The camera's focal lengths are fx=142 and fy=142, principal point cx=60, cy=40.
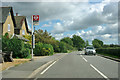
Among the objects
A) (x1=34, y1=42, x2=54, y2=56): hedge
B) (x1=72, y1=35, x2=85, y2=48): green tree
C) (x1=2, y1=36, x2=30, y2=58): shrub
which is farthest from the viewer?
(x1=72, y1=35, x2=85, y2=48): green tree

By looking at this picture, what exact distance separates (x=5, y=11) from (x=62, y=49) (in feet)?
75.0

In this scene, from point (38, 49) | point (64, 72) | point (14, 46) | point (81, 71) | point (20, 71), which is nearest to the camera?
point (20, 71)

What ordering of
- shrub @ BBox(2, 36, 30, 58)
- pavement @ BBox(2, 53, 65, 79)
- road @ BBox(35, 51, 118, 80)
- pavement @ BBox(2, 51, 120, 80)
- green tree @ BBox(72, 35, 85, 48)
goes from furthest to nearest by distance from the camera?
green tree @ BBox(72, 35, 85, 48) < shrub @ BBox(2, 36, 30, 58) < road @ BBox(35, 51, 118, 80) < pavement @ BBox(2, 51, 120, 80) < pavement @ BBox(2, 53, 65, 79)

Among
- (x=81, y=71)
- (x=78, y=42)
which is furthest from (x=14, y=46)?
(x=78, y=42)

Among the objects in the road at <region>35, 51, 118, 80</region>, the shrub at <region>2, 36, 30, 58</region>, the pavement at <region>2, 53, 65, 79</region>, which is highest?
the shrub at <region>2, 36, 30, 58</region>

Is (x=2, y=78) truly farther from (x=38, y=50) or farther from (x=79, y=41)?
(x=79, y=41)

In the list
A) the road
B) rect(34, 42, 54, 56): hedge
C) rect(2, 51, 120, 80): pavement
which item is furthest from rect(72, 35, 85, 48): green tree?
rect(2, 51, 120, 80): pavement

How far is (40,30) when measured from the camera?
39.8 metres

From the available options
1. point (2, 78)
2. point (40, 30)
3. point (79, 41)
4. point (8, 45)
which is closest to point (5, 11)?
point (40, 30)

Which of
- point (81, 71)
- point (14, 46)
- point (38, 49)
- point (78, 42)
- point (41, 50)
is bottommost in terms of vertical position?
point (81, 71)

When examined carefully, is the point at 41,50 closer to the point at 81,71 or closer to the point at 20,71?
the point at 81,71

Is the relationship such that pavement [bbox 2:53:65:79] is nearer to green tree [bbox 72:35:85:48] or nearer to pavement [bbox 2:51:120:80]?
pavement [bbox 2:51:120:80]

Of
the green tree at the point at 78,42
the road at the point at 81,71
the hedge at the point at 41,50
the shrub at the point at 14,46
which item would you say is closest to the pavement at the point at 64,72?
the road at the point at 81,71

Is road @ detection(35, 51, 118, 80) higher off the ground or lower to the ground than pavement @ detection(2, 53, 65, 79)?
lower
